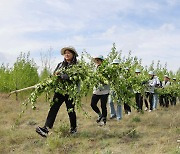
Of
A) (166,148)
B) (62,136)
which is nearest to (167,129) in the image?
(166,148)

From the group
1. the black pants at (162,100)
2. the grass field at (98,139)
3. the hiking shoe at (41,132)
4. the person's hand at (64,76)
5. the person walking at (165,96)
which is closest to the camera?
the grass field at (98,139)

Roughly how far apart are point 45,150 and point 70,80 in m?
1.38

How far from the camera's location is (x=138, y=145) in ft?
18.7

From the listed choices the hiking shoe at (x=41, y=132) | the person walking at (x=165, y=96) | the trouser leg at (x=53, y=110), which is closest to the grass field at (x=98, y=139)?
the hiking shoe at (x=41, y=132)

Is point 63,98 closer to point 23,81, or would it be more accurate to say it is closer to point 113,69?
point 113,69

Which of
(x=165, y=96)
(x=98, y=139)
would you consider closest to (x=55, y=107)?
(x=98, y=139)

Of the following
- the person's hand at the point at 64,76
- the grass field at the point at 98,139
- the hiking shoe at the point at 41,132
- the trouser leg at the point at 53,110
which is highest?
the person's hand at the point at 64,76

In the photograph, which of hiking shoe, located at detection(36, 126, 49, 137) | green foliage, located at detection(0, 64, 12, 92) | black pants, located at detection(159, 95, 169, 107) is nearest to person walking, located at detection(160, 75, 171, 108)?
black pants, located at detection(159, 95, 169, 107)

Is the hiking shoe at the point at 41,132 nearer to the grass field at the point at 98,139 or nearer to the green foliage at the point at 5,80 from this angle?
the grass field at the point at 98,139

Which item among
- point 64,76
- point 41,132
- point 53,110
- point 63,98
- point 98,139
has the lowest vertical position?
point 98,139

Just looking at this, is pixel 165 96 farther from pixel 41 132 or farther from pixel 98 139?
pixel 41 132

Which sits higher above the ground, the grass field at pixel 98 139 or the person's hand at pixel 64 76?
the person's hand at pixel 64 76

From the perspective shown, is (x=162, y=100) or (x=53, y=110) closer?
(x=53, y=110)

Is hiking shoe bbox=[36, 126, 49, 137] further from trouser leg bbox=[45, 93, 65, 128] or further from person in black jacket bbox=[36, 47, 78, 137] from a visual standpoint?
trouser leg bbox=[45, 93, 65, 128]
